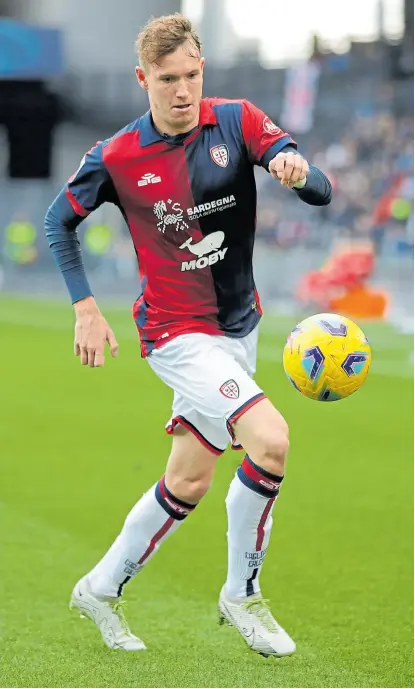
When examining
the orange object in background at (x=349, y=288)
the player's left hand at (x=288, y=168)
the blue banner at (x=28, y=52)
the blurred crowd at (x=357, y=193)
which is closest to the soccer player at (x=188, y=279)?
the player's left hand at (x=288, y=168)

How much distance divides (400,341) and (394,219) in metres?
8.09

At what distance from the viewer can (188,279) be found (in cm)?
499

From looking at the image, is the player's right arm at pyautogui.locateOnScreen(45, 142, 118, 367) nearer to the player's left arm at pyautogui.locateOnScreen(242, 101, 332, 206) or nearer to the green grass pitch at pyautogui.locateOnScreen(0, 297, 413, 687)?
the player's left arm at pyautogui.locateOnScreen(242, 101, 332, 206)

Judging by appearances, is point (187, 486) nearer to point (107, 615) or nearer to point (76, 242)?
point (107, 615)

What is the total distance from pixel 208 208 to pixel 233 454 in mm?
5070

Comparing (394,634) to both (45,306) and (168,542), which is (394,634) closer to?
(168,542)

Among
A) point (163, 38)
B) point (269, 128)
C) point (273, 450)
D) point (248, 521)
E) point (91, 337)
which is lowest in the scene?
point (248, 521)

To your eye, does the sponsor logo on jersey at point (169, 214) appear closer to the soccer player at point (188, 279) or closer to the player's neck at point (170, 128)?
the soccer player at point (188, 279)

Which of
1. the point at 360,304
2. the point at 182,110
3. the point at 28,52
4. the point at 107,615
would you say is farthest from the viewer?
the point at 28,52

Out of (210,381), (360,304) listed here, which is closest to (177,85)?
(210,381)

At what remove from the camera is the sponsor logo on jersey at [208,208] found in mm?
4910

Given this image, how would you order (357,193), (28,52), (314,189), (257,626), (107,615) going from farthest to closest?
(28,52), (357,193), (107,615), (257,626), (314,189)

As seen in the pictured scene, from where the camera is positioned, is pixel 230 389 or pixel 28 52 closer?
pixel 230 389

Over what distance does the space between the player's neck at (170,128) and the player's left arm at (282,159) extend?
208 millimetres
